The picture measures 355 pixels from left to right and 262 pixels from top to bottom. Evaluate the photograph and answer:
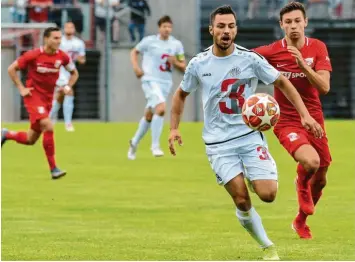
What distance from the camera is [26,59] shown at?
61.6 ft

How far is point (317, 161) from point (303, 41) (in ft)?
4.32

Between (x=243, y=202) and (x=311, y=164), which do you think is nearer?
(x=243, y=202)

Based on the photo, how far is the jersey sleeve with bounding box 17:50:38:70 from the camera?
18719 millimetres

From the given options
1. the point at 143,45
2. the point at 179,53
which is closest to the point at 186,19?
the point at 143,45

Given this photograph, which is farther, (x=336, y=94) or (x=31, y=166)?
(x=336, y=94)

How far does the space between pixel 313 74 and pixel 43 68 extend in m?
7.97

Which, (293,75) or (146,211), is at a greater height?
(293,75)

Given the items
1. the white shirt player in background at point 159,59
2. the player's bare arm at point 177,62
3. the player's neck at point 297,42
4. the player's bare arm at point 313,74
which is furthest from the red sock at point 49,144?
the player's bare arm at point 313,74

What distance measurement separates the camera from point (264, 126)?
415 inches

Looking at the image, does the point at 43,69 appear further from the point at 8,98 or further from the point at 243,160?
the point at 8,98

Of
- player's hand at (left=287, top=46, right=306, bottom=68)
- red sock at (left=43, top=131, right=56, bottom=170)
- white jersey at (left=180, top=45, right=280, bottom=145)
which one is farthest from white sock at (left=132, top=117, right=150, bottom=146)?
white jersey at (left=180, top=45, right=280, bottom=145)

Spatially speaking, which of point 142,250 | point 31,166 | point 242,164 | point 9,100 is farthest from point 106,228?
point 9,100

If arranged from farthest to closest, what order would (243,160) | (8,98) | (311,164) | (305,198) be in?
(8,98), (305,198), (311,164), (243,160)

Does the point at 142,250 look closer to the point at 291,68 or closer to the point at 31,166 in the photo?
the point at 291,68
